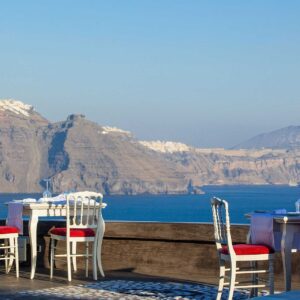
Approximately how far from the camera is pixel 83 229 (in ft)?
27.9

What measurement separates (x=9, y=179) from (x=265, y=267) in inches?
7053

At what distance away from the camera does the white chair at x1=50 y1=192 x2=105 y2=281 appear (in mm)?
8367

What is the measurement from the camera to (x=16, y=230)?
8.66m

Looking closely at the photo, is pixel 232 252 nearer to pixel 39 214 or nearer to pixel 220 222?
pixel 220 222

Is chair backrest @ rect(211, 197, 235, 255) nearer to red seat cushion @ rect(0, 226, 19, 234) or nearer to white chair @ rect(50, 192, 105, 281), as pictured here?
white chair @ rect(50, 192, 105, 281)

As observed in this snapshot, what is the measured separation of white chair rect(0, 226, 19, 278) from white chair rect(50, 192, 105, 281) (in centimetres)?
36

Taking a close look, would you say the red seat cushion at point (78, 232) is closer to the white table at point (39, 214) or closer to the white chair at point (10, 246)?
the white table at point (39, 214)

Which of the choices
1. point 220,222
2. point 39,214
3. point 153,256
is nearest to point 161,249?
point 153,256

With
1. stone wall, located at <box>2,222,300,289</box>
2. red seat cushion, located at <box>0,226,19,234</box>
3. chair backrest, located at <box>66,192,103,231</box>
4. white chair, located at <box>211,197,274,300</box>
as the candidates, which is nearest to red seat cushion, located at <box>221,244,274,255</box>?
white chair, located at <box>211,197,274,300</box>

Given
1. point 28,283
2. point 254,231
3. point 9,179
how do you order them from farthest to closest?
1. point 9,179
2. point 28,283
3. point 254,231

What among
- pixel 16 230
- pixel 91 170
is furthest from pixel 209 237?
pixel 91 170

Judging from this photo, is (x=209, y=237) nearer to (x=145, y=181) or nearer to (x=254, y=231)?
(x=254, y=231)

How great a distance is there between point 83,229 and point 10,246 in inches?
30.5

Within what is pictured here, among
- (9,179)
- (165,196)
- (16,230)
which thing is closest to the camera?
(16,230)
